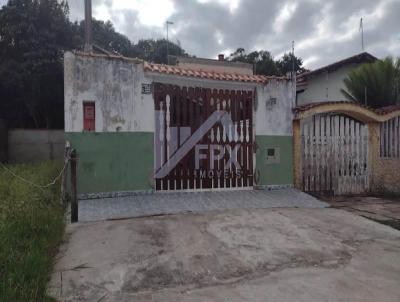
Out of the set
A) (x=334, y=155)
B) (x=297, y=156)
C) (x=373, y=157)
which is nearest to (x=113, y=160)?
(x=297, y=156)

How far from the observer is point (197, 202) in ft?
22.1

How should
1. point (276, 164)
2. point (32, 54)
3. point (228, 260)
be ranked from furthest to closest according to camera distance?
point (32, 54)
point (276, 164)
point (228, 260)

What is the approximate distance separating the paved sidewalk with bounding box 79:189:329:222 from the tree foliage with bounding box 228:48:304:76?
724 inches

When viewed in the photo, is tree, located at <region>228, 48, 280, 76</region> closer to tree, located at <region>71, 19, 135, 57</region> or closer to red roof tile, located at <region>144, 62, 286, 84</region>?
tree, located at <region>71, 19, 135, 57</region>

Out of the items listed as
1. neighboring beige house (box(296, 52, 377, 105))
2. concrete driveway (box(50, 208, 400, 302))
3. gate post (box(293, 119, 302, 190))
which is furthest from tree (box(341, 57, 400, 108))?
concrete driveway (box(50, 208, 400, 302))

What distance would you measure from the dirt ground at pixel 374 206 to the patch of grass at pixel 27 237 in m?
5.18

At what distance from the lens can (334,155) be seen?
8.48 metres

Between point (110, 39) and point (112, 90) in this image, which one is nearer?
point (112, 90)

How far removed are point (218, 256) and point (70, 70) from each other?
15.7 feet

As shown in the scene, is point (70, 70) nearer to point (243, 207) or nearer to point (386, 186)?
point (243, 207)

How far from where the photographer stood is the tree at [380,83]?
13219mm

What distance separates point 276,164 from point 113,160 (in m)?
3.78

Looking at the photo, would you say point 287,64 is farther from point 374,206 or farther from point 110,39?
point 374,206

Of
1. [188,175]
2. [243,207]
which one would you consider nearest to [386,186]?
[243,207]
